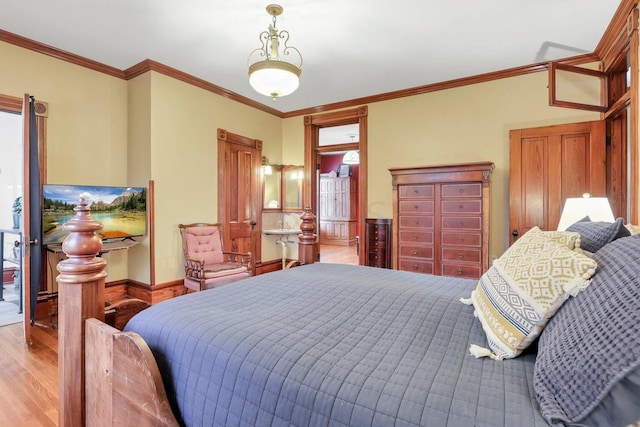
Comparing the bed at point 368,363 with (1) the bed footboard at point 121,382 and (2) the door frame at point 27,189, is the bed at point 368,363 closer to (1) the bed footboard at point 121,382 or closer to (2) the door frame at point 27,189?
(1) the bed footboard at point 121,382

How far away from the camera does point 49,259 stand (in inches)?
135

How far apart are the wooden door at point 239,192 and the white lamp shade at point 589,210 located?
3.92 meters

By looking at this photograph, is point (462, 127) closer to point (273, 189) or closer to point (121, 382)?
point (273, 189)

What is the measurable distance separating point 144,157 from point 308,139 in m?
2.61

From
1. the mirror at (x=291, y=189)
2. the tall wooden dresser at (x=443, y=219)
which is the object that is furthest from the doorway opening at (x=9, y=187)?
the tall wooden dresser at (x=443, y=219)

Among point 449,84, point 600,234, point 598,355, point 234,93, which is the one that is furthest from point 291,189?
point 598,355

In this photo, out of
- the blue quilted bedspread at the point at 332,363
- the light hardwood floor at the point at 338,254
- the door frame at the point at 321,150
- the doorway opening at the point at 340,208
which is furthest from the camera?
the doorway opening at the point at 340,208

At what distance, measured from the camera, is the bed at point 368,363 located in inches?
26.2

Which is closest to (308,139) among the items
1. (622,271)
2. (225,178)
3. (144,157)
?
(225,178)

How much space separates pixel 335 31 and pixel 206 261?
294 cm

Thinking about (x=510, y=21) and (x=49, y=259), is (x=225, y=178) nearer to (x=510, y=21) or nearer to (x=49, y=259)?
(x=49, y=259)

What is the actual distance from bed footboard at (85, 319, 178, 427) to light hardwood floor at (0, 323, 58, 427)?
0.90 m

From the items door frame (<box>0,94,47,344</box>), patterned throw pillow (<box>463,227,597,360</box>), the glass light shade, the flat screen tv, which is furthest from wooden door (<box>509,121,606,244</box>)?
door frame (<box>0,94,47,344</box>)

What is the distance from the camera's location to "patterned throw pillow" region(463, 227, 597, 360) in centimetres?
89
